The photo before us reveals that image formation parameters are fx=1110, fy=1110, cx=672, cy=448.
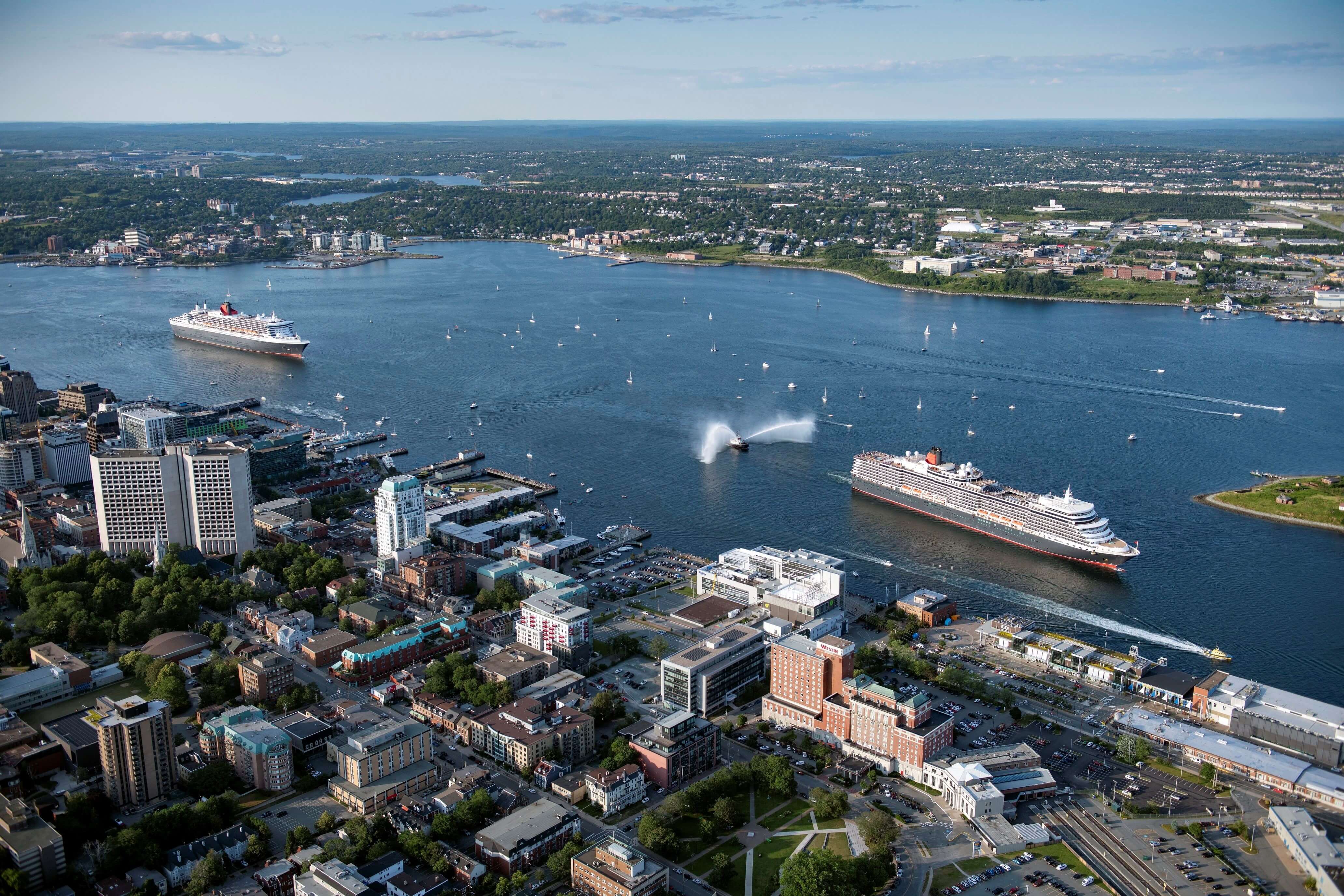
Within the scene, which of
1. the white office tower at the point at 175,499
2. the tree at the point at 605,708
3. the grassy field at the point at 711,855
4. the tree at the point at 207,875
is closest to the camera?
the tree at the point at 207,875

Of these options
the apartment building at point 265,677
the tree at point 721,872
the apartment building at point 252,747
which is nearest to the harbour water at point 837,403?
the apartment building at point 265,677

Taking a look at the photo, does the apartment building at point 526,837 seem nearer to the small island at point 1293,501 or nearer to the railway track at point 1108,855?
the railway track at point 1108,855

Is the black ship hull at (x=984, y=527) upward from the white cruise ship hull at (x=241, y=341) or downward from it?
downward

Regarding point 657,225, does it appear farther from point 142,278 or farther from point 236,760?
point 236,760

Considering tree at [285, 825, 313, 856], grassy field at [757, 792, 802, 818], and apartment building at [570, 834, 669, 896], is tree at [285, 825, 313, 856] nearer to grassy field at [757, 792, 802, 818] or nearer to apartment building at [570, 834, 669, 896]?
apartment building at [570, 834, 669, 896]

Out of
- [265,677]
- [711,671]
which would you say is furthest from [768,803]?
[265,677]

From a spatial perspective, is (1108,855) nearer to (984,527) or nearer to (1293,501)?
(984,527)

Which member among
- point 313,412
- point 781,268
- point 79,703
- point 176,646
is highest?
point 781,268

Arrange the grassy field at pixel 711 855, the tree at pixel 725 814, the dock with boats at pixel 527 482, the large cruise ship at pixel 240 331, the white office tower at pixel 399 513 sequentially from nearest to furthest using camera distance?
the grassy field at pixel 711 855, the tree at pixel 725 814, the white office tower at pixel 399 513, the dock with boats at pixel 527 482, the large cruise ship at pixel 240 331
